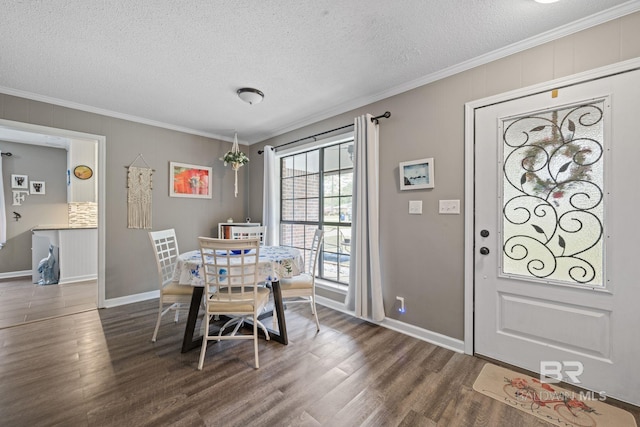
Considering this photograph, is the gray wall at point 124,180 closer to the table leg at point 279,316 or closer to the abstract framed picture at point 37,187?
the table leg at point 279,316

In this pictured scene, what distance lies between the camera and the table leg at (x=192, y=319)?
2.27 m

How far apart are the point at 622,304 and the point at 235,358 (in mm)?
2735

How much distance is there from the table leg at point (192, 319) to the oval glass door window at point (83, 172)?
427cm

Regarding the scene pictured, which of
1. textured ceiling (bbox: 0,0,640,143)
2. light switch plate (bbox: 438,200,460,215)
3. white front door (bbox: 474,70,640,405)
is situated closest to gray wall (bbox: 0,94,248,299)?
textured ceiling (bbox: 0,0,640,143)

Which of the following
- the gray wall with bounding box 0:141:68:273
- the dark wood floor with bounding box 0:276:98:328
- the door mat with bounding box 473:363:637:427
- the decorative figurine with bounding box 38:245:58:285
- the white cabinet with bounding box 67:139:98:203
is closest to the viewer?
the door mat with bounding box 473:363:637:427

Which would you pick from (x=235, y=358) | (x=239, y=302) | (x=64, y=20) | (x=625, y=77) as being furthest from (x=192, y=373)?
(x=625, y=77)

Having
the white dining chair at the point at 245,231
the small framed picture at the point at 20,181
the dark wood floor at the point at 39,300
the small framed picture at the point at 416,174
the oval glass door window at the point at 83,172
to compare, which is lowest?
the dark wood floor at the point at 39,300

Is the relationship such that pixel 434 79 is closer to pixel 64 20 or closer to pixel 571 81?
pixel 571 81

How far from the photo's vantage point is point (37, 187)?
201 inches

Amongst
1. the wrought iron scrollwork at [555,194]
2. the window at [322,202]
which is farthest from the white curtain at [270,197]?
the wrought iron scrollwork at [555,194]

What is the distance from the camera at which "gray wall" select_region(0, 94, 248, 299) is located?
3.12 metres

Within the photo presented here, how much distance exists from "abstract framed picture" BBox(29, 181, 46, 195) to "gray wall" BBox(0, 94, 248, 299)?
313 cm

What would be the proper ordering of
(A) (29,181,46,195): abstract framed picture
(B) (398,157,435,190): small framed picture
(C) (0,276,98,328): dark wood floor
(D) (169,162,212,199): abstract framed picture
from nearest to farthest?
1. (B) (398,157,435,190): small framed picture
2. (C) (0,276,98,328): dark wood floor
3. (D) (169,162,212,199): abstract framed picture
4. (A) (29,181,46,195): abstract framed picture

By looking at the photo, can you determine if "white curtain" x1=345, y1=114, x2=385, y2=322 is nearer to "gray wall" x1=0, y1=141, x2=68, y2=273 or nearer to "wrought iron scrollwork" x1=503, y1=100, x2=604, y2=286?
"wrought iron scrollwork" x1=503, y1=100, x2=604, y2=286
